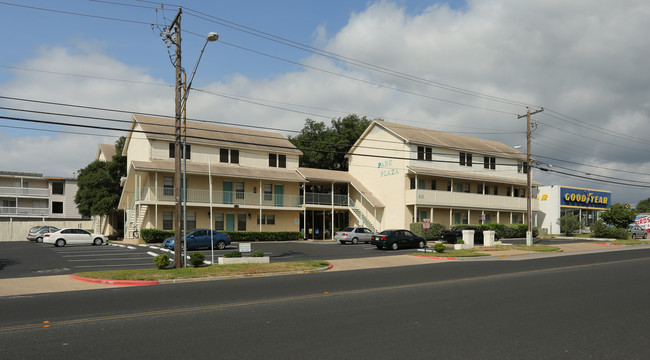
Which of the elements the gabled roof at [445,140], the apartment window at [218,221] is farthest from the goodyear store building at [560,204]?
the apartment window at [218,221]

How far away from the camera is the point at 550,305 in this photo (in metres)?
11.0

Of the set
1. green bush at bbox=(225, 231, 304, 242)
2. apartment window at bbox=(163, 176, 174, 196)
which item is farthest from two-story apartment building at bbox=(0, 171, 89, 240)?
green bush at bbox=(225, 231, 304, 242)

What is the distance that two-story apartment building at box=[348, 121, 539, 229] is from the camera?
1785 inches

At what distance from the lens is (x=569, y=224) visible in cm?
5559

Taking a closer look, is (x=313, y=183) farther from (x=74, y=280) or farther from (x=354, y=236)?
(x=74, y=280)

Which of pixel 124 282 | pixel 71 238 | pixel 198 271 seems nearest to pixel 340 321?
pixel 124 282

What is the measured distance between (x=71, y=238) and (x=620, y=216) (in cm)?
4965

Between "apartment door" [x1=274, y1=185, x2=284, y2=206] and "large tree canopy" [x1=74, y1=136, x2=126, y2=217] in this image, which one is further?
"large tree canopy" [x1=74, y1=136, x2=126, y2=217]

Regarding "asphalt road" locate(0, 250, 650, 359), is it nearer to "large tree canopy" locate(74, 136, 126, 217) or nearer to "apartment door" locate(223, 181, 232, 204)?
"apartment door" locate(223, 181, 232, 204)

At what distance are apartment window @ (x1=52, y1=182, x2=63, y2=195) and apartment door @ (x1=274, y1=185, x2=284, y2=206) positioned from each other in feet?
119

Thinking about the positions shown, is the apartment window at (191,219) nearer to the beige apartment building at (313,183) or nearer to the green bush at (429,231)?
the beige apartment building at (313,183)

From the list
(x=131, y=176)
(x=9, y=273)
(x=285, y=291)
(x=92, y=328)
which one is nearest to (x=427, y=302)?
(x=285, y=291)

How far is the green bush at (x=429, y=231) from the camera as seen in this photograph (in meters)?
42.2

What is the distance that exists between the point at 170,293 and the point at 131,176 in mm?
30459
